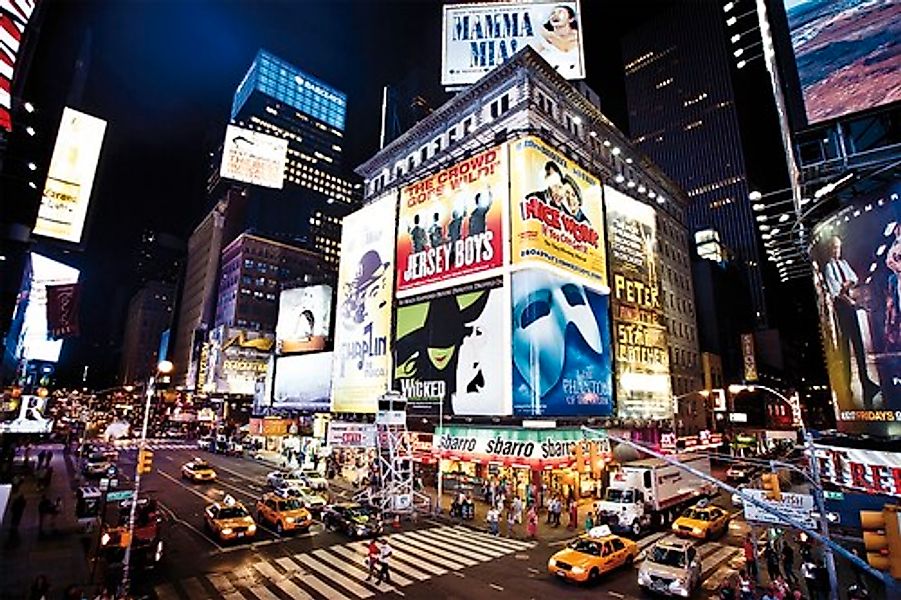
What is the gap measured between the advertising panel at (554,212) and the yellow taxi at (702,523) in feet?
62.8

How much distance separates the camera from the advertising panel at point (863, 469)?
18266mm

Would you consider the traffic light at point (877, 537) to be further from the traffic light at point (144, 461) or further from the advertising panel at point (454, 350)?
the advertising panel at point (454, 350)

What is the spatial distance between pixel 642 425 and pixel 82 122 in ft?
161

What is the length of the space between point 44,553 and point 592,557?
21.8 metres

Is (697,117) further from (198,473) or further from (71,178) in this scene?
(71,178)

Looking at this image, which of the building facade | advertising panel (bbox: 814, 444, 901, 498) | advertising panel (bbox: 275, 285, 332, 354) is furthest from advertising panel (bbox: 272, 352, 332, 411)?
the building facade

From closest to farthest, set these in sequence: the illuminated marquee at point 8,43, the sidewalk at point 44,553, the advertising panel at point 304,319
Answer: the illuminated marquee at point 8,43 → the sidewalk at point 44,553 → the advertising panel at point 304,319

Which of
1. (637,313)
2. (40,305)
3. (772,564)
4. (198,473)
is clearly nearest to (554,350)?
(637,313)

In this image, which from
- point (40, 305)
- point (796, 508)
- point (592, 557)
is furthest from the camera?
point (40, 305)

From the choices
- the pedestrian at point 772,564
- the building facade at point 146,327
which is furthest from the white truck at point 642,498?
the building facade at point 146,327

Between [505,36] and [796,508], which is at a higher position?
[505,36]

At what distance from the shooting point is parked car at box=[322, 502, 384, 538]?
22.1 meters

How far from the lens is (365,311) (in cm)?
5084

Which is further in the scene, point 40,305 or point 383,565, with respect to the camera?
point 40,305
